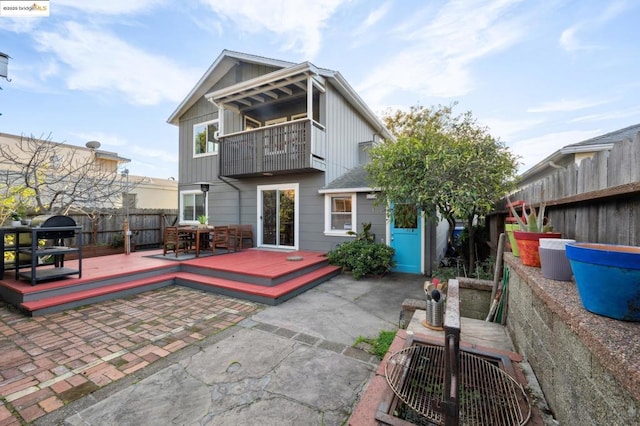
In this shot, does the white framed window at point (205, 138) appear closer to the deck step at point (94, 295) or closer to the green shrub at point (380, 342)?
the deck step at point (94, 295)

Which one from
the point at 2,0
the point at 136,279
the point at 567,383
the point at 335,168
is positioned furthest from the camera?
the point at 335,168

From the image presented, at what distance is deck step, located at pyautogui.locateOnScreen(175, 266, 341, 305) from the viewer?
4559 millimetres

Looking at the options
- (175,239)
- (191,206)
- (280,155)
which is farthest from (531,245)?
(191,206)

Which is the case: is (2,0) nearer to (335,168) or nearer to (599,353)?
(335,168)

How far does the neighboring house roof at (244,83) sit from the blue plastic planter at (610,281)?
7.44m

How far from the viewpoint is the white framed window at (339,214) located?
7647 millimetres

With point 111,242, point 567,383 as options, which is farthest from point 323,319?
point 111,242

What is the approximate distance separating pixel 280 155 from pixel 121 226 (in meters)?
7.04

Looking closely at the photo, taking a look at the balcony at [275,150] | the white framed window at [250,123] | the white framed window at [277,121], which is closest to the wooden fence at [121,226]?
the balcony at [275,150]

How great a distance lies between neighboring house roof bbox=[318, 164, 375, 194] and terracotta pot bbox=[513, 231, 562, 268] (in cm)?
504

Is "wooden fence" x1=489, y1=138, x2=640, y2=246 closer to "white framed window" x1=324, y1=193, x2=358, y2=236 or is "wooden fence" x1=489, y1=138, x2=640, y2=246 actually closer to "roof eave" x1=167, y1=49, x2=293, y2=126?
"white framed window" x1=324, y1=193, x2=358, y2=236

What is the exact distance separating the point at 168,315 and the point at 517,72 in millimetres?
10573

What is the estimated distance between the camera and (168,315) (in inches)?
155

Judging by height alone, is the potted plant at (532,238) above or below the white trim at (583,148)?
below
